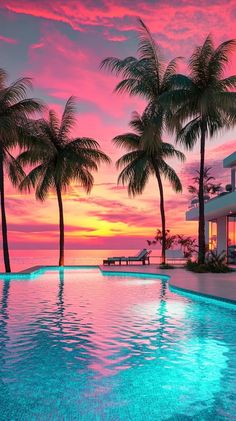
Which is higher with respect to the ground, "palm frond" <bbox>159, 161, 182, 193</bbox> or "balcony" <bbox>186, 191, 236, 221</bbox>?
"palm frond" <bbox>159, 161, 182, 193</bbox>

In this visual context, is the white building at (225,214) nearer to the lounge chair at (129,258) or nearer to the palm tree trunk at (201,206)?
the palm tree trunk at (201,206)

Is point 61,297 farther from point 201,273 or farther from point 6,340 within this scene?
point 201,273

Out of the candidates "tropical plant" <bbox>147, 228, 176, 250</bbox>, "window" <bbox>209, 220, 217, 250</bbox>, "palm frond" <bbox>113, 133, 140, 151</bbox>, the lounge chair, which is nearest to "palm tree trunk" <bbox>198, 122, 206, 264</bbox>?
"palm frond" <bbox>113, 133, 140, 151</bbox>

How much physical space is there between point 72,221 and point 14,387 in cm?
3984

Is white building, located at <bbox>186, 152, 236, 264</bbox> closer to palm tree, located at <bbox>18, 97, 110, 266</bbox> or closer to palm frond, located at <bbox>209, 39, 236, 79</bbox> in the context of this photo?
palm frond, located at <bbox>209, 39, 236, 79</bbox>

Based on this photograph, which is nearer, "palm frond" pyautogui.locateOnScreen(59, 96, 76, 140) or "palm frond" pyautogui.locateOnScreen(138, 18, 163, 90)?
"palm frond" pyautogui.locateOnScreen(138, 18, 163, 90)

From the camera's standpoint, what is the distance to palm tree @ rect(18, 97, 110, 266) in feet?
81.4

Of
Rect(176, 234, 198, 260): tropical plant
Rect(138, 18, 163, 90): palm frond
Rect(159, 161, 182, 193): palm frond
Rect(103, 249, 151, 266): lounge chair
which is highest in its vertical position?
Rect(138, 18, 163, 90): palm frond

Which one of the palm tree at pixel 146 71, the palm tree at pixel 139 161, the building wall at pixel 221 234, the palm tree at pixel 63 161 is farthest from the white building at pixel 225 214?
the palm tree at pixel 63 161

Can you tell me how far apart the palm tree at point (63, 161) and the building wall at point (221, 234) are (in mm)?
9033

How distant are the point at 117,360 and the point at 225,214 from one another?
22.7m

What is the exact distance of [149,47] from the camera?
22625 millimetres

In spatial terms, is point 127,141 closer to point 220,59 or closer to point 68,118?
point 68,118

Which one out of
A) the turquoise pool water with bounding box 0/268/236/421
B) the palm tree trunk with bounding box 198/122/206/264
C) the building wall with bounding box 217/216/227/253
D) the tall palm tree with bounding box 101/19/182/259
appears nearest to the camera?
the turquoise pool water with bounding box 0/268/236/421
